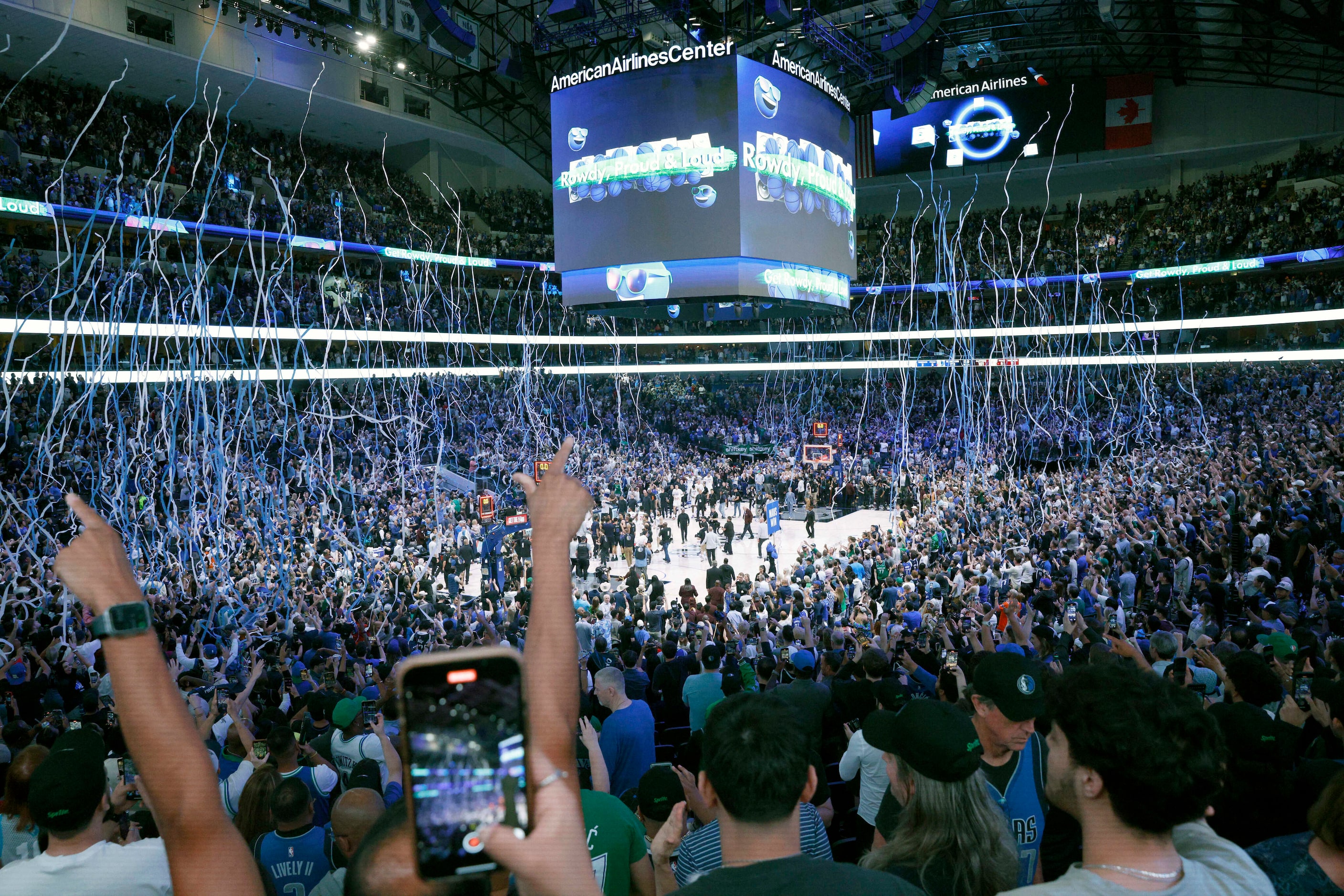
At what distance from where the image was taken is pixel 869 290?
37.2 m

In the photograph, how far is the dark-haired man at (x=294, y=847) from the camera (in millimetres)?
3088

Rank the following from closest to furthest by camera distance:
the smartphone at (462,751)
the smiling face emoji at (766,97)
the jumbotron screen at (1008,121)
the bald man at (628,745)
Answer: the smartphone at (462,751) → the bald man at (628,745) → the smiling face emoji at (766,97) → the jumbotron screen at (1008,121)

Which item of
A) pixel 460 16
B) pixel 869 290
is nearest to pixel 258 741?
pixel 460 16

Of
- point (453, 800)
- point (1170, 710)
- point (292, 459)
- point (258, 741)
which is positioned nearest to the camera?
point (453, 800)

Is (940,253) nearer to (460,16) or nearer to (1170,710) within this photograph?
(460,16)

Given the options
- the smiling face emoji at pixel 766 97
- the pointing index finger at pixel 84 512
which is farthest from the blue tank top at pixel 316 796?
the smiling face emoji at pixel 766 97

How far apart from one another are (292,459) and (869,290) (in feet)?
80.3

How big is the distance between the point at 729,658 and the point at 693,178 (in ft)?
51.7

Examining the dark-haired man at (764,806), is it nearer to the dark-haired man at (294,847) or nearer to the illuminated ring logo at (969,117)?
the dark-haired man at (294,847)

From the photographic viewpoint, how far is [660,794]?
3.02 metres

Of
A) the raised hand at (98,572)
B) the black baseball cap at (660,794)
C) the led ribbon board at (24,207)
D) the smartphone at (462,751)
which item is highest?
the led ribbon board at (24,207)

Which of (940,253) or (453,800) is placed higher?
(940,253)

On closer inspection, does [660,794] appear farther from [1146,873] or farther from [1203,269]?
[1203,269]

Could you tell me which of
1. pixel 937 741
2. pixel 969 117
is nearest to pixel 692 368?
pixel 969 117
